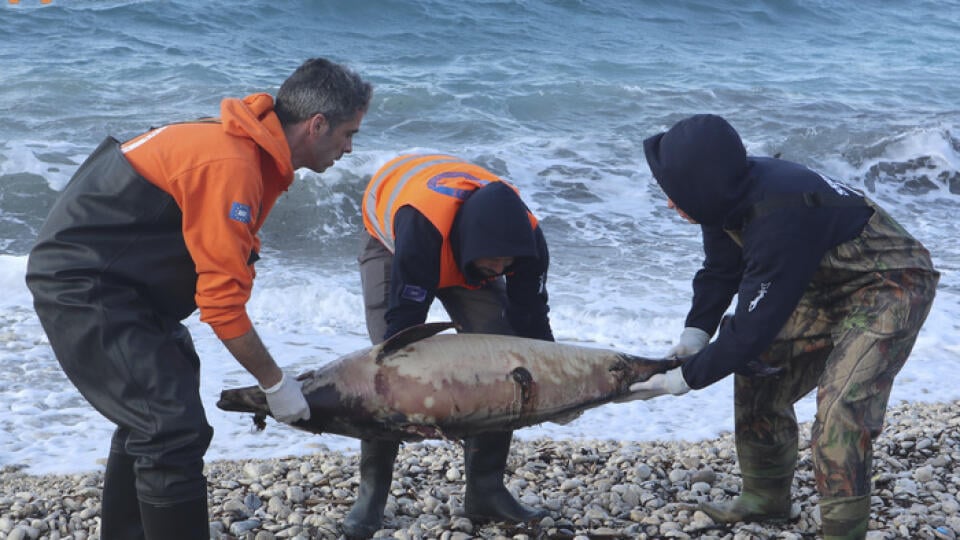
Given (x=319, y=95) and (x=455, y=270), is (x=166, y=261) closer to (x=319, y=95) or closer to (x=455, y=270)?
(x=319, y=95)

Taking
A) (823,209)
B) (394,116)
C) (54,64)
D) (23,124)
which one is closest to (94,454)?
(823,209)

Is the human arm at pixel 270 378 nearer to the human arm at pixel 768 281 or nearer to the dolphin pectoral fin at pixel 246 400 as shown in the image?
the dolphin pectoral fin at pixel 246 400

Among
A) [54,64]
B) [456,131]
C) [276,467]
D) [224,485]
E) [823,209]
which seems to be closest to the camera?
[823,209]

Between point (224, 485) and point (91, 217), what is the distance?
215cm

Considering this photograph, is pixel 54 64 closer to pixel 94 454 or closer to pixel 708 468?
pixel 94 454

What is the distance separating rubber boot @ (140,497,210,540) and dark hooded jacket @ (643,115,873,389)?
1841 mm

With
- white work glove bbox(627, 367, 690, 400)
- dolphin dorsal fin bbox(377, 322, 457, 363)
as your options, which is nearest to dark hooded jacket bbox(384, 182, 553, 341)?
dolphin dorsal fin bbox(377, 322, 457, 363)

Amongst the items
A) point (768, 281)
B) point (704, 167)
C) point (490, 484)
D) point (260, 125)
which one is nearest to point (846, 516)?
point (768, 281)

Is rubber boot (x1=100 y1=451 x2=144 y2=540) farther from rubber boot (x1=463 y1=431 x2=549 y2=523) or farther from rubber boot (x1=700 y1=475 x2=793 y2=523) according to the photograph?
rubber boot (x1=700 y1=475 x2=793 y2=523)

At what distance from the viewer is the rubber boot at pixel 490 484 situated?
4.66m

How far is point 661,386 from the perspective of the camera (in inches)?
162

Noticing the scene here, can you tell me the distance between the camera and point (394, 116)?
17.0 m

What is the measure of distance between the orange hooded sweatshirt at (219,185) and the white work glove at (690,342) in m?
1.87

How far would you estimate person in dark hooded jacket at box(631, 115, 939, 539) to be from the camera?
3775mm
